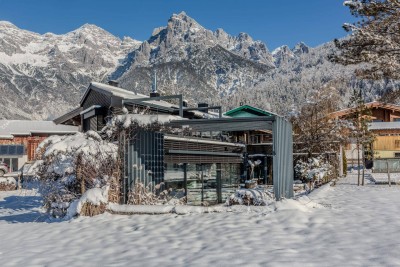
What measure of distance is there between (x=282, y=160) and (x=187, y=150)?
4607 millimetres

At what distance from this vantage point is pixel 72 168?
10.7 meters

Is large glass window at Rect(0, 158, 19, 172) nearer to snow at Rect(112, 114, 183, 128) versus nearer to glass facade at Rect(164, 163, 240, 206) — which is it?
glass facade at Rect(164, 163, 240, 206)

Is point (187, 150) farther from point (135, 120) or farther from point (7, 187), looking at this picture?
point (7, 187)

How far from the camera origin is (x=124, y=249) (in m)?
6.73

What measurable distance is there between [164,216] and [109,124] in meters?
3.15

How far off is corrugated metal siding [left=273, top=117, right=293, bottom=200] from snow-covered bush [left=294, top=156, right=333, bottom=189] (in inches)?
193

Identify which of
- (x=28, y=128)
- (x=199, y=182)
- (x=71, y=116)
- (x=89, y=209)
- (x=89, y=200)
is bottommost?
(x=89, y=209)

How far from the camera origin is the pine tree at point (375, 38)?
17.8 meters

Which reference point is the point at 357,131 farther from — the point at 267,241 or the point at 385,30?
the point at 267,241

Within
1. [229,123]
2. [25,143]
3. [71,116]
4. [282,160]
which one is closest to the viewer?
[282,160]

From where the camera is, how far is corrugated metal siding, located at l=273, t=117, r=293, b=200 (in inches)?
438

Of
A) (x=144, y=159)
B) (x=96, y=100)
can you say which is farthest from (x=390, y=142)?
(x=144, y=159)

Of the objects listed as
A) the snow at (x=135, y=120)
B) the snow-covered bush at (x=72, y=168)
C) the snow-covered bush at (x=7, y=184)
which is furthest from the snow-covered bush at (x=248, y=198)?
the snow-covered bush at (x=7, y=184)

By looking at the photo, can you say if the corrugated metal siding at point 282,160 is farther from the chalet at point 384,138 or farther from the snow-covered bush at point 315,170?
the chalet at point 384,138
